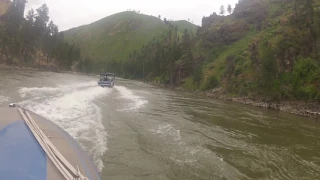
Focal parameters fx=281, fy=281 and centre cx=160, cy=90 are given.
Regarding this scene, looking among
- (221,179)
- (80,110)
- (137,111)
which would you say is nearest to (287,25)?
(137,111)

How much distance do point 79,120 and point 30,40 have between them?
91.7m

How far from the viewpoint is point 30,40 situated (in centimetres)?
9738

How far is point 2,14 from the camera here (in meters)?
108

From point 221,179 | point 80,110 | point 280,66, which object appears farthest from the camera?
point 280,66

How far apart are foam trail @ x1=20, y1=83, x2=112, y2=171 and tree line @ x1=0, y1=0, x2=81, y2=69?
68.1m

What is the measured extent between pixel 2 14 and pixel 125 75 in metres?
53.8

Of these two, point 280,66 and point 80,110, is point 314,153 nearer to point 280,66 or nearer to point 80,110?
point 80,110

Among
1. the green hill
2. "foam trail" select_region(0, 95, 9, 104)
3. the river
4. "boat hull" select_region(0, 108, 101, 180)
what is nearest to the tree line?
the green hill

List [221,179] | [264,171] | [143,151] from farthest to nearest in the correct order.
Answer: [143,151], [264,171], [221,179]

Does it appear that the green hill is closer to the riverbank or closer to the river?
the riverbank

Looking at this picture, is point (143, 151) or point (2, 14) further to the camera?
point (2, 14)

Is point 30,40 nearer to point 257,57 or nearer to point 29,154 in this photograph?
point 257,57

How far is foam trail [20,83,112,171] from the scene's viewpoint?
12461 mm

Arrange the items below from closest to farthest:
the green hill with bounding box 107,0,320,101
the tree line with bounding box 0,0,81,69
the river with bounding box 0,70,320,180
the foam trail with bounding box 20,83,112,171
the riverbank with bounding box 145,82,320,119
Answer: the river with bounding box 0,70,320,180
the foam trail with bounding box 20,83,112,171
the riverbank with bounding box 145,82,320,119
the green hill with bounding box 107,0,320,101
the tree line with bounding box 0,0,81,69
